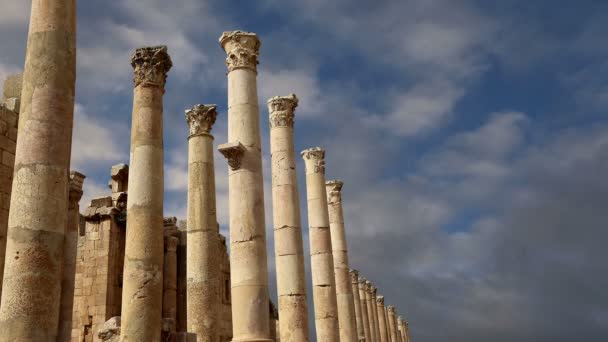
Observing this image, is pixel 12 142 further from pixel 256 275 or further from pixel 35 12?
pixel 256 275

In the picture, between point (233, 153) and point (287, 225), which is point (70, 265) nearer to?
point (233, 153)

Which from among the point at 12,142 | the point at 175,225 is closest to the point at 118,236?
the point at 175,225

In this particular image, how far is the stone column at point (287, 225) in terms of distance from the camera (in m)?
17.2

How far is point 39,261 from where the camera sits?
8.89 meters

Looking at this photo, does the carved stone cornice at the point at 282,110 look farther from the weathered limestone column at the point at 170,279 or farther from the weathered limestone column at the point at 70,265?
the weathered limestone column at the point at 170,279

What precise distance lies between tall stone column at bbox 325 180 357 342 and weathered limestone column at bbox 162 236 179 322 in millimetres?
7120

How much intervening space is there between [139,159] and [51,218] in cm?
430

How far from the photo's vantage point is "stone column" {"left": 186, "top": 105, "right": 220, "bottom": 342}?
16250 millimetres

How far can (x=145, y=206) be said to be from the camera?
42.3 feet

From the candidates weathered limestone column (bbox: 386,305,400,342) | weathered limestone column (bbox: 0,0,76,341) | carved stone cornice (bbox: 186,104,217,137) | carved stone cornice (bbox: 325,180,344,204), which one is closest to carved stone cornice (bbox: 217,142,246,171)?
carved stone cornice (bbox: 186,104,217,137)

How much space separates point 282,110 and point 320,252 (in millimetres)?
6200

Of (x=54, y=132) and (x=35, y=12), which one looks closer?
Answer: (x=54, y=132)

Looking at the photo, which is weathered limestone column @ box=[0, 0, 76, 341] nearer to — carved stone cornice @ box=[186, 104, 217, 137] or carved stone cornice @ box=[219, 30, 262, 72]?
carved stone cornice @ box=[219, 30, 262, 72]

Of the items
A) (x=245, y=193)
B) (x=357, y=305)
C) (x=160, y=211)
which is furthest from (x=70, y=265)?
(x=357, y=305)
